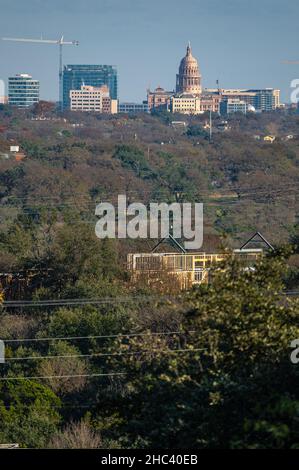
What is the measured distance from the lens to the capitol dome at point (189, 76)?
127 m

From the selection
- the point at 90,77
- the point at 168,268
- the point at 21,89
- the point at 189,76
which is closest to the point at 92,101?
the point at 21,89

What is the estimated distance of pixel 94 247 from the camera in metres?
21.5

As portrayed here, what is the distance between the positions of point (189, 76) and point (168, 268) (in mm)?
108186

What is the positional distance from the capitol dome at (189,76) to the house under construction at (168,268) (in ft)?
344

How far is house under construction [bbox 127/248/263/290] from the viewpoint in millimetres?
20202

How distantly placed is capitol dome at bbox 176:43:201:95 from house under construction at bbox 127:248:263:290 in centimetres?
10473

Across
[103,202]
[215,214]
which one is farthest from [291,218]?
[103,202]

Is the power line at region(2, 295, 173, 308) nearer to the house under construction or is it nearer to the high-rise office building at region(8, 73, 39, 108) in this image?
the house under construction

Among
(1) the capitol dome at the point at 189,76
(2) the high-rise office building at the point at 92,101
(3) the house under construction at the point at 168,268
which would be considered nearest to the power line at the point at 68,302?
(3) the house under construction at the point at 168,268

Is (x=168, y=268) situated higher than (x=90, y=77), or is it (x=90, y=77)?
(x=90, y=77)

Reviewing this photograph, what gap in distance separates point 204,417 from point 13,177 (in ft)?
112

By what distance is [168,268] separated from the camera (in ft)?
69.9

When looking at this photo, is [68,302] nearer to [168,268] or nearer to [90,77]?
[168,268]
